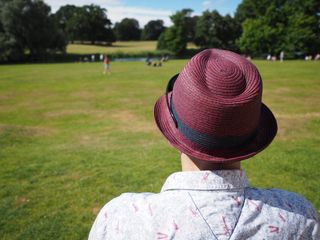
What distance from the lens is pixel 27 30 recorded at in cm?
5975

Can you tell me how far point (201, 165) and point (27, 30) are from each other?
6494 cm

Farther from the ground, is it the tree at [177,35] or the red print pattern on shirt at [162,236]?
the tree at [177,35]

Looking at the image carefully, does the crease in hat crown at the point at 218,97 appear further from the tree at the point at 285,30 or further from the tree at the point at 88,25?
the tree at the point at 88,25

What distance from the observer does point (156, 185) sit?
732 centimetres

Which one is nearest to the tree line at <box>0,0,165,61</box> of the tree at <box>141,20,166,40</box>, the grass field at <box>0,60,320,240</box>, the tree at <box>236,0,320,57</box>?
the tree at <box>236,0,320,57</box>

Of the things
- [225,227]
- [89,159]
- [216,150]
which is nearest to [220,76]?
[216,150]

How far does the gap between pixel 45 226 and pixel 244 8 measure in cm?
8868

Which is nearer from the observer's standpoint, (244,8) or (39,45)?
→ (39,45)

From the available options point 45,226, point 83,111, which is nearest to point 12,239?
point 45,226

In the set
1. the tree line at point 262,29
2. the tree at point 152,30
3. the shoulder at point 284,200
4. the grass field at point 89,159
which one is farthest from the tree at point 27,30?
the tree at point 152,30

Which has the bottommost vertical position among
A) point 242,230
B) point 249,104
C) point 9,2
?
point 242,230

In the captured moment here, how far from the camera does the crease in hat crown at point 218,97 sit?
1.56 meters

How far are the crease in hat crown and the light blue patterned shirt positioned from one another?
0.24m

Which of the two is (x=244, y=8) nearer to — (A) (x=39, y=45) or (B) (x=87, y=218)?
(A) (x=39, y=45)
